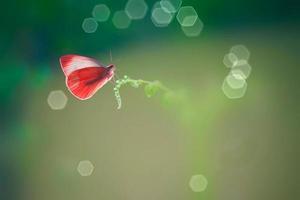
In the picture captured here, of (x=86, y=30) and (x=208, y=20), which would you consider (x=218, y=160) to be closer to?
(x=208, y=20)

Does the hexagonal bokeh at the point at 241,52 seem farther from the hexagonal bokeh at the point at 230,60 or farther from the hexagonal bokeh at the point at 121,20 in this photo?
the hexagonal bokeh at the point at 121,20

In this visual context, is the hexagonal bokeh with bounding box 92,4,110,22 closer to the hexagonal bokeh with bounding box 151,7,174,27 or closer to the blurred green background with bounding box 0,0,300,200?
the blurred green background with bounding box 0,0,300,200

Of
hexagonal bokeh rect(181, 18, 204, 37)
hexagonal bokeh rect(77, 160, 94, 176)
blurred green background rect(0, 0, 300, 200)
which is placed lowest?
hexagonal bokeh rect(77, 160, 94, 176)

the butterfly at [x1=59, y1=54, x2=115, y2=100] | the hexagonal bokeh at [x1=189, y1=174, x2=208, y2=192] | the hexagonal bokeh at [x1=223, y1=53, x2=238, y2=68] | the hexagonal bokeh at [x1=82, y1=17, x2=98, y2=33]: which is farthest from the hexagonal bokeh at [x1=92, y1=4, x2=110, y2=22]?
the hexagonal bokeh at [x1=189, y1=174, x2=208, y2=192]

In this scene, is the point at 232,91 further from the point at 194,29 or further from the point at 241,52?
the point at 194,29

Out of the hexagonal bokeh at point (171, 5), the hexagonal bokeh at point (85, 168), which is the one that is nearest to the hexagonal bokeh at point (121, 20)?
the hexagonal bokeh at point (171, 5)
